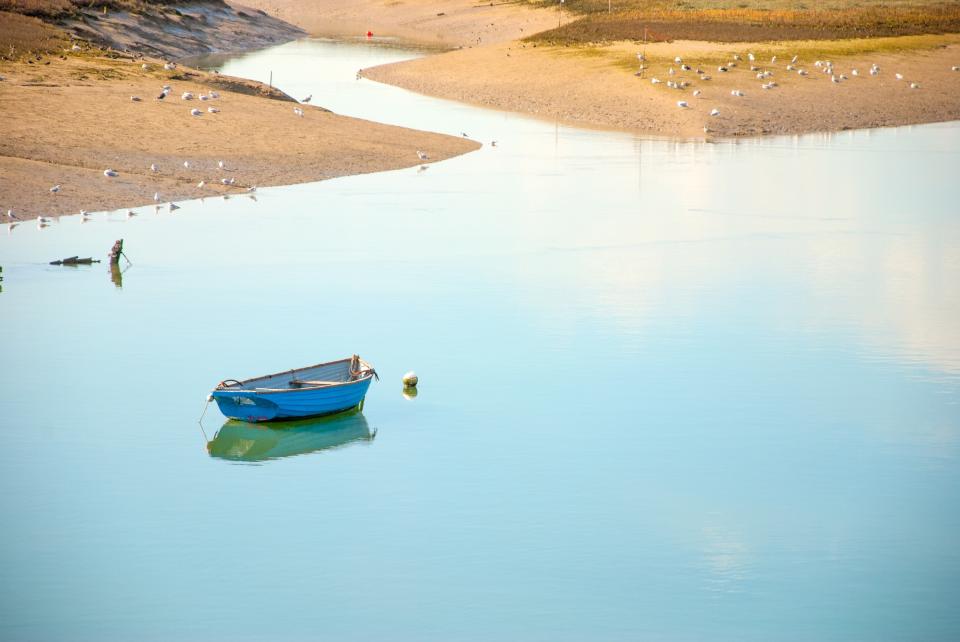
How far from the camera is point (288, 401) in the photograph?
16719mm

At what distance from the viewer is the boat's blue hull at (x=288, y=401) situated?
16.5 m

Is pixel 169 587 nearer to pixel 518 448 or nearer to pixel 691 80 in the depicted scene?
pixel 518 448

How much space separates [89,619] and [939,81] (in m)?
50.0

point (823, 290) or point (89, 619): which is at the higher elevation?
point (823, 290)

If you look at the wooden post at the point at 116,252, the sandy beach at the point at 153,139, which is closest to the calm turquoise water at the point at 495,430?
the wooden post at the point at 116,252

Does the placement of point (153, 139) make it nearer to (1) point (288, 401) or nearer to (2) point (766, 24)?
(1) point (288, 401)

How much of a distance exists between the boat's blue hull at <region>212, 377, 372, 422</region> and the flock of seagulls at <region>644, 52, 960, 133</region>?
1270 inches

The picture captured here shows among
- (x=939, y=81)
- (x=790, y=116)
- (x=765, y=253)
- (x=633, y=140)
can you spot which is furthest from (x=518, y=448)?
(x=939, y=81)

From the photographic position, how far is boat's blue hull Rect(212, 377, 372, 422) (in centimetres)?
1652

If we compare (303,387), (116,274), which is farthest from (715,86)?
(303,387)

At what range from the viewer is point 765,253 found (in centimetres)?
2752

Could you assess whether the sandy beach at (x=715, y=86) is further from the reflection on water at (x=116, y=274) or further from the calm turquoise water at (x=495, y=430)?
the reflection on water at (x=116, y=274)

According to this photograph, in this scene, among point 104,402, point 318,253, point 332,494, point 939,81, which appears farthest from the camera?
point 939,81

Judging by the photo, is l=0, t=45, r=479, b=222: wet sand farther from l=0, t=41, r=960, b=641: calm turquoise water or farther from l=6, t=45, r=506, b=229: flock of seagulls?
l=0, t=41, r=960, b=641: calm turquoise water
